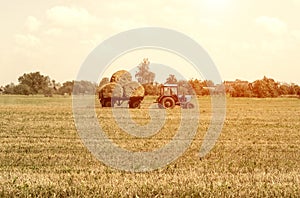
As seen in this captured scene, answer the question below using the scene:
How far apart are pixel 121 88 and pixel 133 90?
827 mm

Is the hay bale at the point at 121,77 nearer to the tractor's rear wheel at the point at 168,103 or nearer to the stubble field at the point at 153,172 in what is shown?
the tractor's rear wheel at the point at 168,103

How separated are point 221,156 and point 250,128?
8.30 meters

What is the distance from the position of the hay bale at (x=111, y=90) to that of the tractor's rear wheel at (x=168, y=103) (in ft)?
→ 9.57

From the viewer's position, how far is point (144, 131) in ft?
59.0

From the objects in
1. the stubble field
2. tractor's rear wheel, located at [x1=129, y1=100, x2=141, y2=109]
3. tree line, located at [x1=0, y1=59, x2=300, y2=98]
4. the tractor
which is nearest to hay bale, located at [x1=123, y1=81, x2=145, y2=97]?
tractor's rear wheel, located at [x1=129, y1=100, x2=141, y2=109]

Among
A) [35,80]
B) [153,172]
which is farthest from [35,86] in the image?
[153,172]

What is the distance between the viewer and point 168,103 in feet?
112

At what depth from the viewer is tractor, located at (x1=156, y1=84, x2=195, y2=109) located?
1340 inches

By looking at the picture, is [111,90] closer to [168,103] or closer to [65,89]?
[168,103]

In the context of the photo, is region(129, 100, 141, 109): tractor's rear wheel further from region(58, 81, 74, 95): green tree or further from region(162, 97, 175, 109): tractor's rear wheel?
region(58, 81, 74, 95): green tree

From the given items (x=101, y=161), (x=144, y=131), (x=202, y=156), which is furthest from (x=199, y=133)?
(x=101, y=161)

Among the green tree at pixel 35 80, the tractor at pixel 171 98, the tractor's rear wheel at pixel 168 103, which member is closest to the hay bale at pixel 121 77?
the tractor at pixel 171 98

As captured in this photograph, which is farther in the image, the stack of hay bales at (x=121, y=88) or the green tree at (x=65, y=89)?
the green tree at (x=65, y=89)

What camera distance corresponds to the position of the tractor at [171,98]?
34031mm
